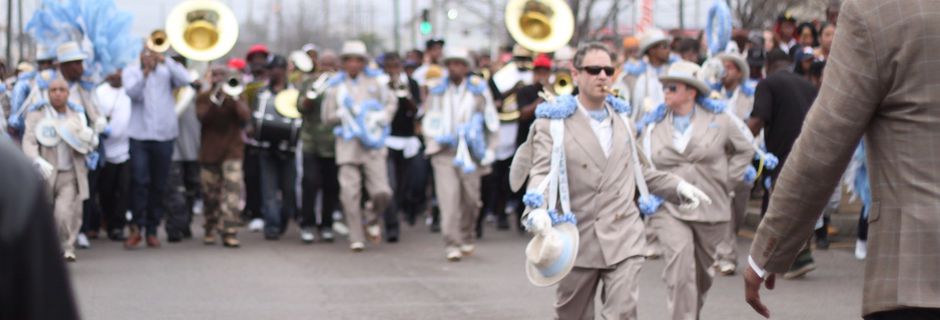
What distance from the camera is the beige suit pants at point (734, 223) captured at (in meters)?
11.4

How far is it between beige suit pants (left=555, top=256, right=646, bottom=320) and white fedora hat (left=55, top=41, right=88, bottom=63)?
7.57 metres

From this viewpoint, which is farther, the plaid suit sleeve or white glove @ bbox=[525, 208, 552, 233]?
white glove @ bbox=[525, 208, 552, 233]

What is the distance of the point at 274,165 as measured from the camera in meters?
16.1

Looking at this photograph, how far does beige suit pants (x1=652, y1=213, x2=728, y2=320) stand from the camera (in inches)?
336

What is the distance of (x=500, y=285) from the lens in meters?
11.7

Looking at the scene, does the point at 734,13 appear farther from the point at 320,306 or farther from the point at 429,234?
the point at 320,306

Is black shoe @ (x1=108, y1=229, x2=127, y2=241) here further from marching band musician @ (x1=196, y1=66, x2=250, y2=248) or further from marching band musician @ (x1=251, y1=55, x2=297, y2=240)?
marching band musician @ (x1=251, y1=55, x2=297, y2=240)

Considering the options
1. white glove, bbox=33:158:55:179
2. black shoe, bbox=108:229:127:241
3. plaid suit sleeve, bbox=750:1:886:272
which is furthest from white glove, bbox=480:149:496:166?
plaid suit sleeve, bbox=750:1:886:272

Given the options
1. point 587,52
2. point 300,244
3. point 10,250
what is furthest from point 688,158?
point 10,250

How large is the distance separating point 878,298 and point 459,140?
10287 mm

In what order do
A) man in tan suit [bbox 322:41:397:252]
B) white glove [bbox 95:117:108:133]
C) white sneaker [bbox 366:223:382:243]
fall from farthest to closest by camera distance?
white sneaker [bbox 366:223:382:243] < man in tan suit [bbox 322:41:397:252] < white glove [bbox 95:117:108:133]

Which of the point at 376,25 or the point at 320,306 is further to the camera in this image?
the point at 376,25

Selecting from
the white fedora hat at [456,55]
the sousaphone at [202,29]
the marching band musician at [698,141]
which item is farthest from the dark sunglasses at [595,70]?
the sousaphone at [202,29]

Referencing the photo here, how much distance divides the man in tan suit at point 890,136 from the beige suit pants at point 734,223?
7.30 m
